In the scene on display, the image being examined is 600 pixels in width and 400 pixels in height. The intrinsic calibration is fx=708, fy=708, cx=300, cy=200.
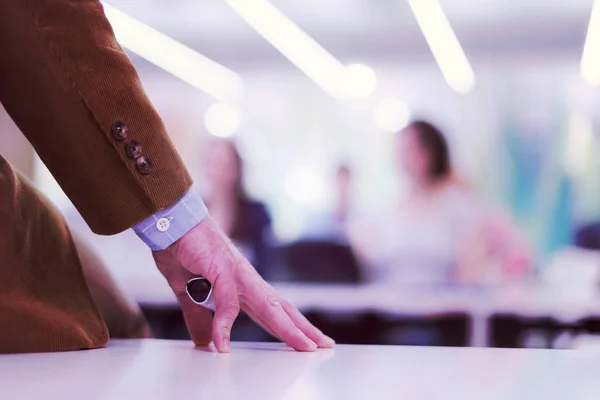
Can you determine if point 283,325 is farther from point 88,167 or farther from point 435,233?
point 435,233

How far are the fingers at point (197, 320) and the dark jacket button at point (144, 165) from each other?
0.18m

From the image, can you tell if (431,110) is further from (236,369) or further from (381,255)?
(236,369)

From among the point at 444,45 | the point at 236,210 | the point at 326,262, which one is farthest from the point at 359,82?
the point at 326,262

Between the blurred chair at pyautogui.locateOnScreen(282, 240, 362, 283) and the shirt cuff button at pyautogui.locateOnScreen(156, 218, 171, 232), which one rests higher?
the shirt cuff button at pyautogui.locateOnScreen(156, 218, 171, 232)

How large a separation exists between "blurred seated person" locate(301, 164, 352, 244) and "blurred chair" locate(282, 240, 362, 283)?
1.53 meters

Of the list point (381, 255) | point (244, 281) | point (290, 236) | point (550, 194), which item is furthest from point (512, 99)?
point (244, 281)

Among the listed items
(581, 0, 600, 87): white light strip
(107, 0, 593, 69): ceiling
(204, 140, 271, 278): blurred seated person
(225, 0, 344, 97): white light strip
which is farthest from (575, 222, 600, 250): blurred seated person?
(204, 140, 271, 278): blurred seated person

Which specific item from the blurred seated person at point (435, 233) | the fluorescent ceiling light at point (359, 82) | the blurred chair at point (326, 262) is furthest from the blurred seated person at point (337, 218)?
the blurred chair at point (326, 262)

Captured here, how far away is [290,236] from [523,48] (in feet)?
8.97

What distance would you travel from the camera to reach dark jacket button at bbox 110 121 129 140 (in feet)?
2.56

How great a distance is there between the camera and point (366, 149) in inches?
259

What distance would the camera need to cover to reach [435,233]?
229 inches

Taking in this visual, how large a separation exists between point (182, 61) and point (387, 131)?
2049 millimetres

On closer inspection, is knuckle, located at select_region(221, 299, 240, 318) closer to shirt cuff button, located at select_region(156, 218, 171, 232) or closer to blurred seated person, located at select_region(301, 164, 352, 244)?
shirt cuff button, located at select_region(156, 218, 171, 232)
